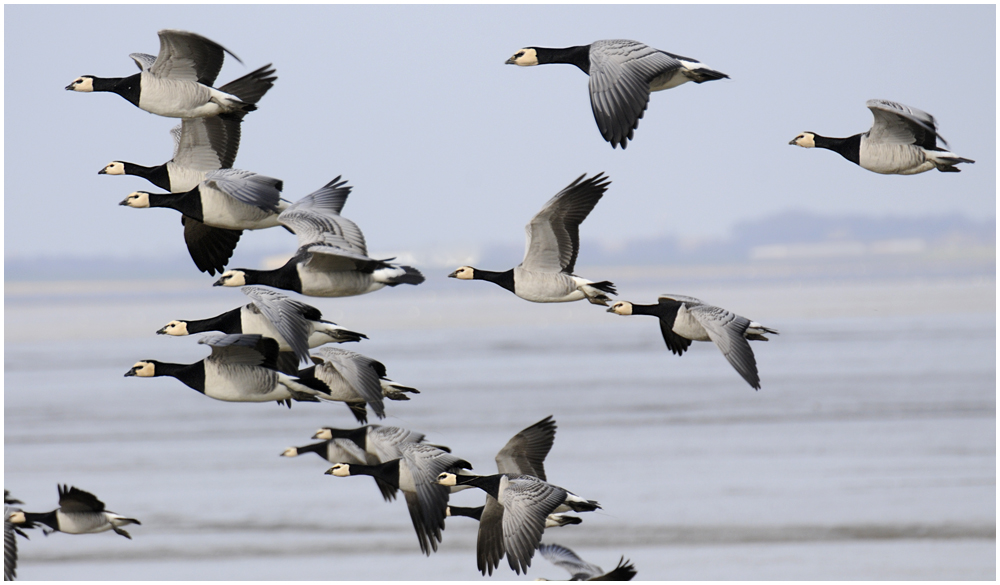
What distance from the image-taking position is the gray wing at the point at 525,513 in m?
7.71

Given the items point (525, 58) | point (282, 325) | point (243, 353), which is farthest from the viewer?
point (525, 58)

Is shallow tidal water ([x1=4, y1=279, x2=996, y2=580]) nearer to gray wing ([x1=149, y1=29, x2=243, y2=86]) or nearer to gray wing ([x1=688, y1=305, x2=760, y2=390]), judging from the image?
gray wing ([x1=688, y1=305, x2=760, y2=390])

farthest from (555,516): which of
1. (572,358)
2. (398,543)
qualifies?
(572,358)

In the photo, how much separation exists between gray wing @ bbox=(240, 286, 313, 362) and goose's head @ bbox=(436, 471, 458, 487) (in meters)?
1.44

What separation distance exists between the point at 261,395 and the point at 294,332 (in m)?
1.19

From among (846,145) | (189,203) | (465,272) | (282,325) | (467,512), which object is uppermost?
(846,145)

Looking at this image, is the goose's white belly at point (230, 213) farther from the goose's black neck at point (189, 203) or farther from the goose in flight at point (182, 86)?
the goose in flight at point (182, 86)

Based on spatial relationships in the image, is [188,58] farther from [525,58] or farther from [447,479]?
[447,479]

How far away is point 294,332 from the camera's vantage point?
782 cm

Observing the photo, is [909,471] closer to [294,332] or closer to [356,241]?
[356,241]

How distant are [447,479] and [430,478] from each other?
0.36 meters

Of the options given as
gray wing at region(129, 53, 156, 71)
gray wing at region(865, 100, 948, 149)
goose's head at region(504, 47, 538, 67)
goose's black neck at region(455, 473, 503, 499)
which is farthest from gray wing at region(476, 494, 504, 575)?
gray wing at region(129, 53, 156, 71)

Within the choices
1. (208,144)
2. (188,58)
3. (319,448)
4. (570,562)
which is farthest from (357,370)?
(188,58)

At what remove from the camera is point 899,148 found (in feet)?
29.0
